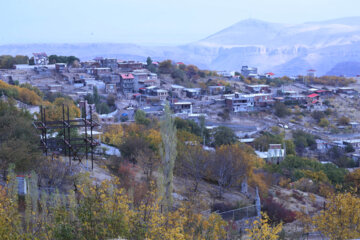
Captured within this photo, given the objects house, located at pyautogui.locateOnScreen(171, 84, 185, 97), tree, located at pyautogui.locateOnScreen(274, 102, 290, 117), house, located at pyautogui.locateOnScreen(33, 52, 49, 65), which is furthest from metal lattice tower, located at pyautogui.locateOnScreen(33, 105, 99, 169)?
house, located at pyautogui.locateOnScreen(33, 52, 49, 65)

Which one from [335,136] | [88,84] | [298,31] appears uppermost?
[298,31]

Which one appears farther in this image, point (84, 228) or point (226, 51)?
point (226, 51)

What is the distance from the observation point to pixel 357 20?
381 ft

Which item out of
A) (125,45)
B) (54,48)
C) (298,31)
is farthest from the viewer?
(298,31)

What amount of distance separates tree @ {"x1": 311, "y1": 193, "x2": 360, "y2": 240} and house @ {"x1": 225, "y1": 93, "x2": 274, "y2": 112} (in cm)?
1824

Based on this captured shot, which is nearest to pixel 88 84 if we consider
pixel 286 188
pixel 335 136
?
pixel 335 136

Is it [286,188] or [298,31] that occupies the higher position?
[298,31]

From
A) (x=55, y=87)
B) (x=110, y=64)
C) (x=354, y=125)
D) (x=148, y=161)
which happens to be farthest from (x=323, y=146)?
(x=110, y=64)

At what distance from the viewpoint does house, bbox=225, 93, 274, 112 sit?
2442 cm

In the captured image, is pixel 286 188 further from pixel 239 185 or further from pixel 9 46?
pixel 9 46

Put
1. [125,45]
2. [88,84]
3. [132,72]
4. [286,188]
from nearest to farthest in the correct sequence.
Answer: [286,188], [88,84], [132,72], [125,45]

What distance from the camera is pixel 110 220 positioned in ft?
12.7

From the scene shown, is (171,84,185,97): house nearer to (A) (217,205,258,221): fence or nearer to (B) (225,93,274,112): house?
(B) (225,93,274,112): house

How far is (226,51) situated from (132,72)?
5441 centimetres
